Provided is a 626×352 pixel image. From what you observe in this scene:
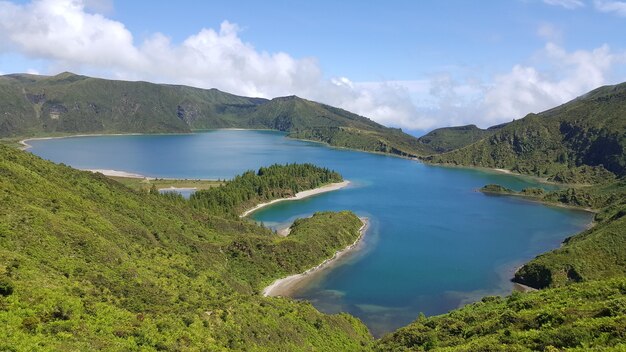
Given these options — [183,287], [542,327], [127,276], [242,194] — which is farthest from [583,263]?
[242,194]

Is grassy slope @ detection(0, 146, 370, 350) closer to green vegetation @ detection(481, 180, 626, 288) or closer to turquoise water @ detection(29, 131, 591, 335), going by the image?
turquoise water @ detection(29, 131, 591, 335)

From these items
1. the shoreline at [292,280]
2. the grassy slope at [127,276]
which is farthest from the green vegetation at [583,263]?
the grassy slope at [127,276]

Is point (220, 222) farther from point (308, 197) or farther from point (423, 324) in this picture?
point (308, 197)

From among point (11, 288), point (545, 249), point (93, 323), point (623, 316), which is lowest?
point (545, 249)

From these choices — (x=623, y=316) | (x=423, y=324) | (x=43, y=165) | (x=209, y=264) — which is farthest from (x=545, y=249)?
(x=43, y=165)

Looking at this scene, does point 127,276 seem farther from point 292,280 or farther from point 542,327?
point 292,280

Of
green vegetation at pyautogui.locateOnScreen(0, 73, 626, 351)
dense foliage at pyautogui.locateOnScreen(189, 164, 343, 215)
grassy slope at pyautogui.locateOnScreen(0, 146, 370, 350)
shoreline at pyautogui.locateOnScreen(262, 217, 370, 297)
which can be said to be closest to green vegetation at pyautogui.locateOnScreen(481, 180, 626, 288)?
green vegetation at pyautogui.locateOnScreen(0, 73, 626, 351)
